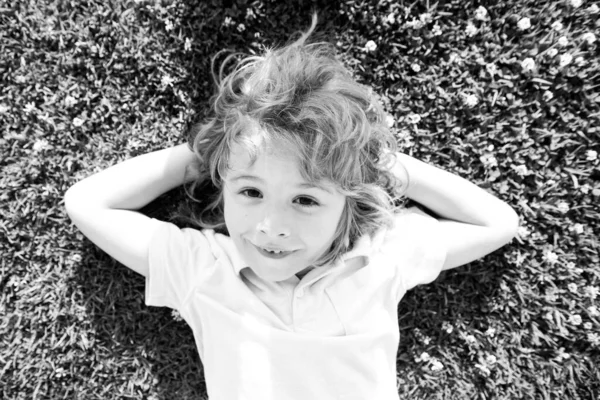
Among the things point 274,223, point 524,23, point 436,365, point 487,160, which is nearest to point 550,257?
point 487,160

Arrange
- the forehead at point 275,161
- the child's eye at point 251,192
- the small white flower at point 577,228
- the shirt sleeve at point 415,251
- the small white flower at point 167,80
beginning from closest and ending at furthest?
the forehead at point 275,161 → the child's eye at point 251,192 → the shirt sleeve at point 415,251 → the small white flower at point 167,80 → the small white flower at point 577,228

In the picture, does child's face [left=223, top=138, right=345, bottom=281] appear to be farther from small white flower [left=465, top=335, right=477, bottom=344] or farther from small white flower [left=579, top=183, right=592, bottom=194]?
small white flower [left=579, top=183, right=592, bottom=194]

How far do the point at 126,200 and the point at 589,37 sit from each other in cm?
241

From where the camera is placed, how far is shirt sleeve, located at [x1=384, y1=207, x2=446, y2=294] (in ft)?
7.49

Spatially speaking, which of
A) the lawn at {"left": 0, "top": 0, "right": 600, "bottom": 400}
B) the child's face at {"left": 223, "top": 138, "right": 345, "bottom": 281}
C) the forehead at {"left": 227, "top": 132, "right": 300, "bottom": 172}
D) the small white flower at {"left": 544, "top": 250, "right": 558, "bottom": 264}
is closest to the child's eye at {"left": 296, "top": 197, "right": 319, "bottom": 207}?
the child's face at {"left": 223, "top": 138, "right": 345, "bottom": 281}

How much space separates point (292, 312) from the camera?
2.17 metres

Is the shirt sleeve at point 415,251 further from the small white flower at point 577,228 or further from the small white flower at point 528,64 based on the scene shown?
the small white flower at point 528,64

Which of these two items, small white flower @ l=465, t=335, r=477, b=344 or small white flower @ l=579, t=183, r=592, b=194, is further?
small white flower @ l=465, t=335, r=477, b=344

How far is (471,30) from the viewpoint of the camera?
253 centimetres

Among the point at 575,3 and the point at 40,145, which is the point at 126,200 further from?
the point at 575,3

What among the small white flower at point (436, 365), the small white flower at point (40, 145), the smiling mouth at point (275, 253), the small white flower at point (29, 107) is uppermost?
the smiling mouth at point (275, 253)

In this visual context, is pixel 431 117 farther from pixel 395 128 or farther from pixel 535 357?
pixel 535 357

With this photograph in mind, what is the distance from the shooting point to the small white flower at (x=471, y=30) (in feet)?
8.29

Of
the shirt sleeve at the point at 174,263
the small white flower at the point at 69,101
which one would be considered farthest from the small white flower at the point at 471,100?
the small white flower at the point at 69,101
